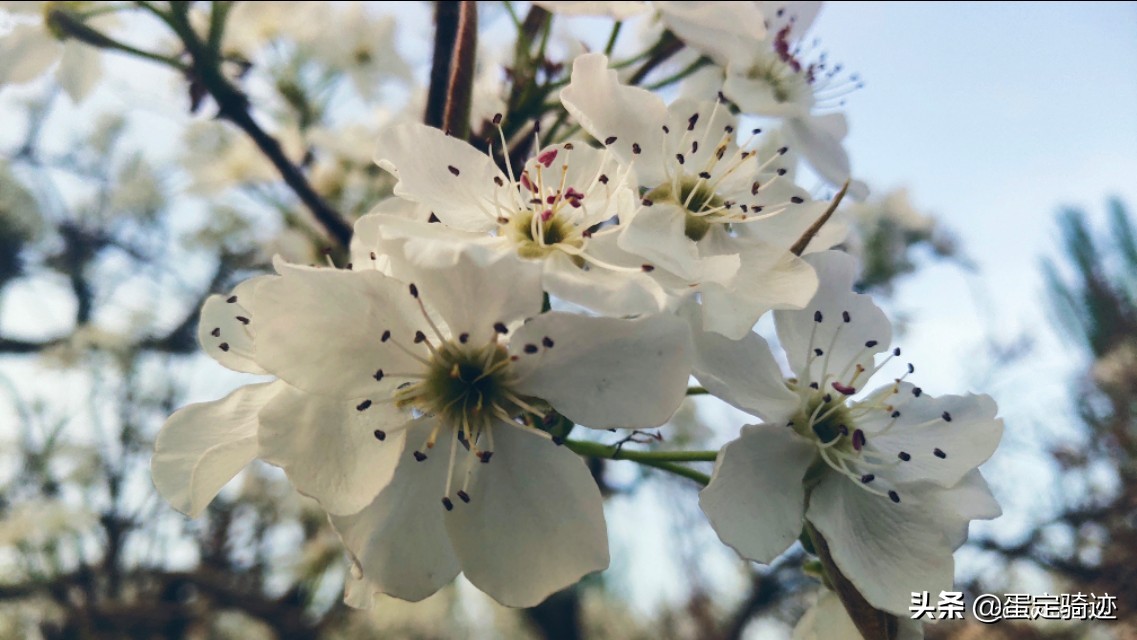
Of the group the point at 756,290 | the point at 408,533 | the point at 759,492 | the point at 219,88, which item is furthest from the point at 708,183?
the point at 219,88

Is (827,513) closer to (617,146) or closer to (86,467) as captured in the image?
(617,146)

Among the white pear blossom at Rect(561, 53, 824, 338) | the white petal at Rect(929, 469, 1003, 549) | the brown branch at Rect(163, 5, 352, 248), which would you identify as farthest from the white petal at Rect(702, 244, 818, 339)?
the brown branch at Rect(163, 5, 352, 248)

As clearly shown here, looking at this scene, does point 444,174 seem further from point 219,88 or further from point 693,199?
point 219,88

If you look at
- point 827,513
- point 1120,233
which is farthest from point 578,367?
point 1120,233

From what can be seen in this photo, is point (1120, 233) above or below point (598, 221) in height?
below

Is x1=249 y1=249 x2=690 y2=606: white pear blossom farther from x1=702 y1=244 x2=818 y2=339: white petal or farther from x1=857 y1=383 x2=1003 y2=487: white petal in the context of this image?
x1=857 y1=383 x2=1003 y2=487: white petal

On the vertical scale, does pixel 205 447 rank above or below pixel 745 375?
below

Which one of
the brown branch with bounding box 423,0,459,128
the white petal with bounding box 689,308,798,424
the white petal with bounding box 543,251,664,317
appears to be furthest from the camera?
the brown branch with bounding box 423,0,459,128
